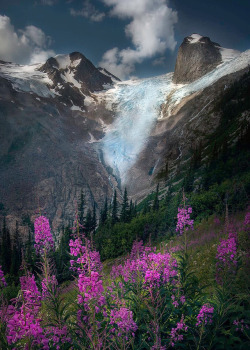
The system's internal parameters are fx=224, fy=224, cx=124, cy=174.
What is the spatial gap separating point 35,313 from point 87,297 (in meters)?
0.91

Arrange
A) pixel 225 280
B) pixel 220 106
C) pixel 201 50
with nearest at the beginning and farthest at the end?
pixel 225 280
pixel 220 106
pixel 201 50

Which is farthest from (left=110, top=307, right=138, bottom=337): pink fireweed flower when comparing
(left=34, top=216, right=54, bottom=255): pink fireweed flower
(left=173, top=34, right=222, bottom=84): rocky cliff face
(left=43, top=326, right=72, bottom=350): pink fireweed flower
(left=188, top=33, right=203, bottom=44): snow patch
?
(left=188, top=33, right=203, bottom=44): snow patch

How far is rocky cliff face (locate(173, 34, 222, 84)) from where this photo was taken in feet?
447

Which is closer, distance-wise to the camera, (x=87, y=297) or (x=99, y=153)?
(x=87, y=297)

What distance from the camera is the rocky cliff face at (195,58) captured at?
13638 cm

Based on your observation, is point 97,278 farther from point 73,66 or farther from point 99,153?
point 73,66

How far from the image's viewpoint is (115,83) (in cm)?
19850

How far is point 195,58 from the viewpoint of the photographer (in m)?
142

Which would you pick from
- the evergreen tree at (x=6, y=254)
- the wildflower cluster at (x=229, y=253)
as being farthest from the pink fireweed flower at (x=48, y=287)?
the evergreen tree at (x=6, y=254)

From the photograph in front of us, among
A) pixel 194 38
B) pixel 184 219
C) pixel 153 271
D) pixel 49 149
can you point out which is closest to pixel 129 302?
pixel 153 271

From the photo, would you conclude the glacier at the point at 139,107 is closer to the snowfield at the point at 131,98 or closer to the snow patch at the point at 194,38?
the snowfield at the point at 131,98

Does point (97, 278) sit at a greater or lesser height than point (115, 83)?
lesser

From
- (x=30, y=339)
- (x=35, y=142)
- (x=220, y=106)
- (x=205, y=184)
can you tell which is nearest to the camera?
(x=30, y=339)

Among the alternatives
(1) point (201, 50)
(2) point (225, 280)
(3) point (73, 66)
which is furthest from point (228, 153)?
(3) point (73, 66)
